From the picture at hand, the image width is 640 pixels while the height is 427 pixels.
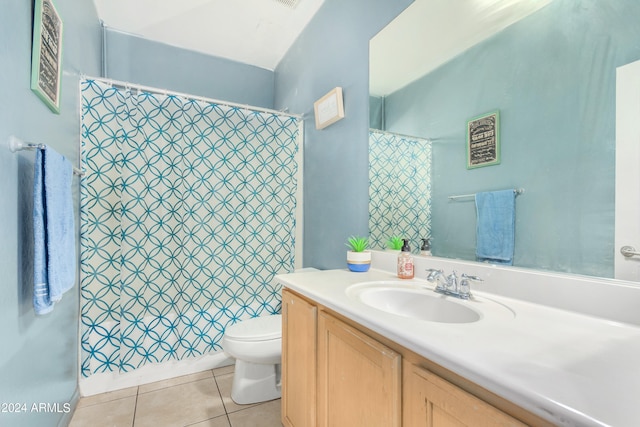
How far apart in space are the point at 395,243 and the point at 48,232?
141cm

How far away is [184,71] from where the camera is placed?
267 cm

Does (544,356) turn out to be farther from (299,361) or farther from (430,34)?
(430,34)

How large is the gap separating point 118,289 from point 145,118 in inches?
42.4

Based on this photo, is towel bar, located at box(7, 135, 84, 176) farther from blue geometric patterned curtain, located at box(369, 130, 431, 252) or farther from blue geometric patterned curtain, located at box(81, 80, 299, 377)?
blue geometric patterned curtain, located at box(369, 130, 431, 252)

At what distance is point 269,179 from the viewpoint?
216 cm

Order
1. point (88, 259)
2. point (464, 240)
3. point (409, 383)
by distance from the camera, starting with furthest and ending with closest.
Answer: point (88, 259), point (464, 240), point (409, 383)

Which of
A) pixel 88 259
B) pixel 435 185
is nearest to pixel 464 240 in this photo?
pixel 435 185

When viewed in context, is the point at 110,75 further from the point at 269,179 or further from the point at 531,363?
the point at 531,363

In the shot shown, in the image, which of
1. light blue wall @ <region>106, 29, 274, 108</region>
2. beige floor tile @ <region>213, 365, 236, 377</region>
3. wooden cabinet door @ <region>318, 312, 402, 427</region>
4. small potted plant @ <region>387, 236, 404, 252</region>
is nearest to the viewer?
wooden cabinet door @ <region>318, 312, 402, 427</region>

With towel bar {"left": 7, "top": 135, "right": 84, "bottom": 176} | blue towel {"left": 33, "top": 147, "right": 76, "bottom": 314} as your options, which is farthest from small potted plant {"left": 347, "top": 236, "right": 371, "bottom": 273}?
towel bar {"left": 7, "top": 135, "right": 84, "bottom": 176}

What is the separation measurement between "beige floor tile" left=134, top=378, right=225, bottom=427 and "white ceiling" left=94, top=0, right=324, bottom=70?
2667 millimetres

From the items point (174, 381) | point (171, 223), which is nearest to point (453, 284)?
point (171, 223)

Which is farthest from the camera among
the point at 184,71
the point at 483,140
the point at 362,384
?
the point at 184,71

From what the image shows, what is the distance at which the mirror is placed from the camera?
780 mm
